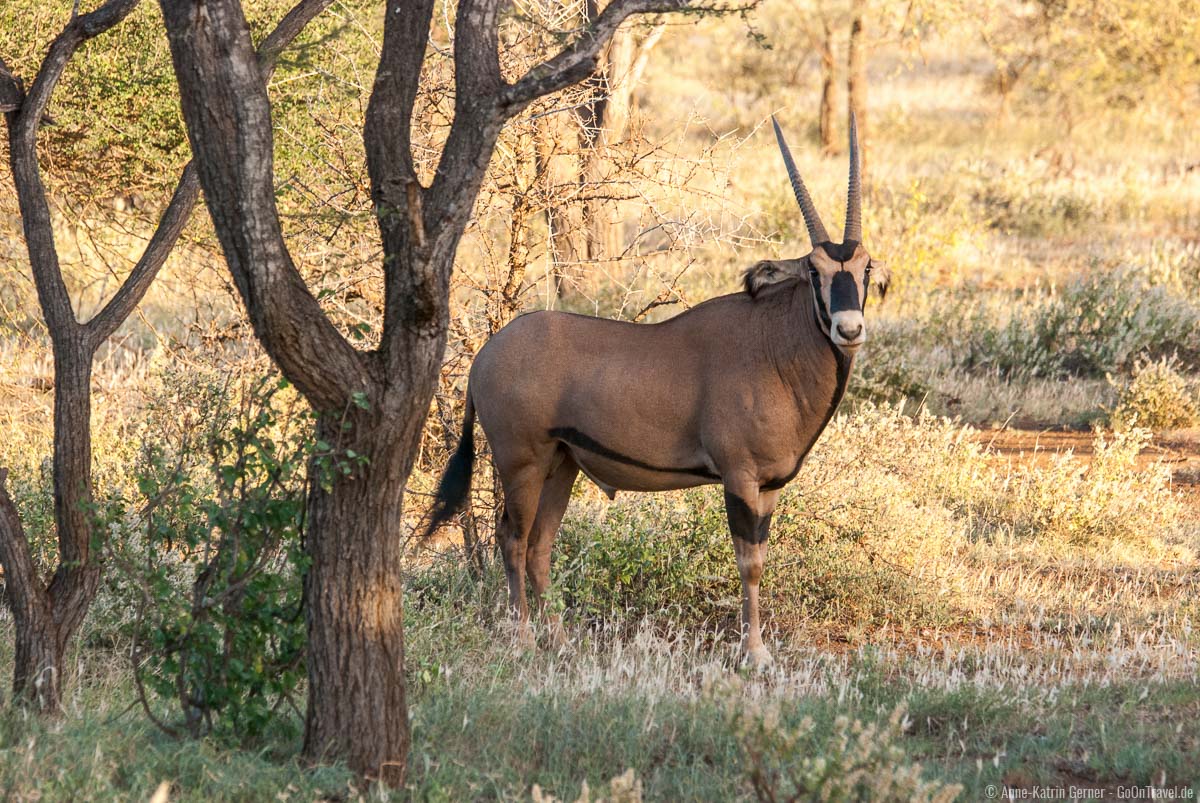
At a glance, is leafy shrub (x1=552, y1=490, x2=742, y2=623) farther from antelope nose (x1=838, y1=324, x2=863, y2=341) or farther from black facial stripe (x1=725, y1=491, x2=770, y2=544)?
antelope nose (x1=838, y1=324, x2=863, y2=341)

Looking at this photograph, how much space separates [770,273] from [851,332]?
2.73ft

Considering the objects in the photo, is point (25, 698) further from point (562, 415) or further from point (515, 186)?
point (515, 186)

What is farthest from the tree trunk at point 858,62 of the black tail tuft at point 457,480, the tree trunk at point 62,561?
the tree trunk at point 62,561

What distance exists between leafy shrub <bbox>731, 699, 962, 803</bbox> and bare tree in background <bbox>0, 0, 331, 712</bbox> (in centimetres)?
257

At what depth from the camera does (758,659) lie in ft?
21.5

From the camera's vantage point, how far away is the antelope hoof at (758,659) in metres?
6.47

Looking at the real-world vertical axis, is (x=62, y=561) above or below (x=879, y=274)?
below

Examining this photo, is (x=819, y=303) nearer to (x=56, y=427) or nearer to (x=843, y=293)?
(x=843, y=293)

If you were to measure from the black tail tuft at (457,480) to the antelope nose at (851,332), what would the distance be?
203 centimetres

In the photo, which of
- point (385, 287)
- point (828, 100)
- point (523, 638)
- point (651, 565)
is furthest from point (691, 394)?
point (828, 100)

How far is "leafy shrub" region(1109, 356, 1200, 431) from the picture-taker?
11117mm

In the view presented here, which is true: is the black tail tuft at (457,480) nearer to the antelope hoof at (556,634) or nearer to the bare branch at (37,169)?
the antelope hoof at (556,634)

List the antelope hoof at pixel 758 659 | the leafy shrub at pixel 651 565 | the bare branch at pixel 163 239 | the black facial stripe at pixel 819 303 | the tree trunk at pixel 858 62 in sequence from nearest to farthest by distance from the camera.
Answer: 1. the bare branch at pixel 163 239
2. the black facial stripe at pixel 819 303
3. the antelope hoof at pixel 758 659
4. the leafy shrub at pixel 651 565
5. the tree trunk at pixel 858 62

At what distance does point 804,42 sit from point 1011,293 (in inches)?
753
